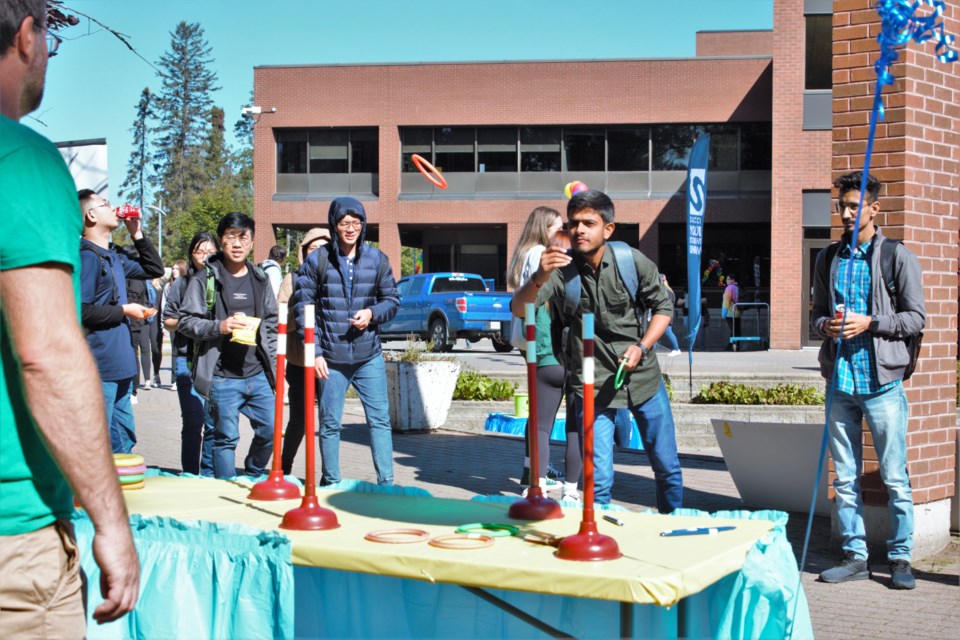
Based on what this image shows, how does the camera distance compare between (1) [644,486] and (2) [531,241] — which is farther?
(1) [644,486]

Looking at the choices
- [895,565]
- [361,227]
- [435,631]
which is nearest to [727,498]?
[895,565]

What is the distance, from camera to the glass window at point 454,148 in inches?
1547

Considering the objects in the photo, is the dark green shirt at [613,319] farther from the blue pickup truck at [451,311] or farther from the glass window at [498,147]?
the glass window at [498,147]

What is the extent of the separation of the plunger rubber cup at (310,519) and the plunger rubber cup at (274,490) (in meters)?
0.65

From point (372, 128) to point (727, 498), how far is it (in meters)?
33.0

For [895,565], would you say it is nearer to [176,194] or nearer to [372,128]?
[372,128]

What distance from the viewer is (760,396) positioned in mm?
11742

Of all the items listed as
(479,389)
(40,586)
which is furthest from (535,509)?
(479,389)

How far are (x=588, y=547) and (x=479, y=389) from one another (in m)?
9.70

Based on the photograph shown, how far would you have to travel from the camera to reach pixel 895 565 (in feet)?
18.9

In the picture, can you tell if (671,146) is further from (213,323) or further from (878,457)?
(878,457)

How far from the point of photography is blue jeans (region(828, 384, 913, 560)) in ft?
18.9

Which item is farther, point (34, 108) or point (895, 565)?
point (895, 565)

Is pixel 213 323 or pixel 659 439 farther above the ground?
pixel 213 323
